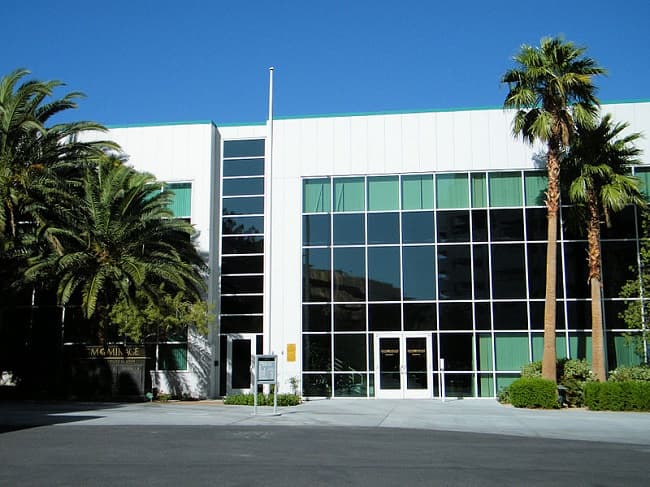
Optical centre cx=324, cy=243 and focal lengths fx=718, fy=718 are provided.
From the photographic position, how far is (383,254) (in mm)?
29156

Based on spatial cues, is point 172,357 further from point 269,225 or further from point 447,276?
point 447,276

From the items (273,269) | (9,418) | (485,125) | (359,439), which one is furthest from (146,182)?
(359,439)

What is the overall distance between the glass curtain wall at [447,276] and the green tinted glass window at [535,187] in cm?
4

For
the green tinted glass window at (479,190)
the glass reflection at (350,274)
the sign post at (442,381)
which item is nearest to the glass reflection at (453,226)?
the green tinted glass window at (479,190)

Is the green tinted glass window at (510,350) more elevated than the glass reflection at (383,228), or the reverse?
the glass reflection at (383,228)

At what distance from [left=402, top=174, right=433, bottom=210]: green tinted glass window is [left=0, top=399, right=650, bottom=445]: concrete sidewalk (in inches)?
319

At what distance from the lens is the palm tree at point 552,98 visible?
24.0 meters

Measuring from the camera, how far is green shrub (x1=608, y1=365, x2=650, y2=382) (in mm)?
23891

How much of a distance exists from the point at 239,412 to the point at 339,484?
513 inches

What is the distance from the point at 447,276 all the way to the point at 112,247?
509 inches

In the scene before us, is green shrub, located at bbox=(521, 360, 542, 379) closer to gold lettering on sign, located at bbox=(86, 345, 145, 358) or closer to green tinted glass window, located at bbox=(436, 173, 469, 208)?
green tinted glass window, located at bbox=(436, 173, 469, 208)

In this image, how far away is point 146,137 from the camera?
103 ft

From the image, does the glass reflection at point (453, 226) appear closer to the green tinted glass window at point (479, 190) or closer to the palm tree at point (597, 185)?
the green tinted glass window at point (479, 190)

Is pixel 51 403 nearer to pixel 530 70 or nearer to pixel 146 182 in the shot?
pixel 146 182
